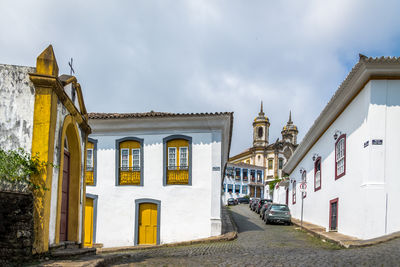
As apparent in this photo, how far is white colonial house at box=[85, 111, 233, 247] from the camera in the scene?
1702 centimetres

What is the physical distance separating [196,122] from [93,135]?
15.5 ft

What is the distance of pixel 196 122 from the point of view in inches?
683

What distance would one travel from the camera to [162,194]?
17484mm

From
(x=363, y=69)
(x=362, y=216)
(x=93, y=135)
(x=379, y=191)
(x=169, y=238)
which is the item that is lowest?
(x=169, y=238)

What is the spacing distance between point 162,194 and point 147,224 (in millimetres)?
1430

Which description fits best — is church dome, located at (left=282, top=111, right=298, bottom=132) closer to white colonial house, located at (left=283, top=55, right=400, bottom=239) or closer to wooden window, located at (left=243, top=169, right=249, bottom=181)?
wooden window, located at (left=243, top=169, right=249, bottom=181)

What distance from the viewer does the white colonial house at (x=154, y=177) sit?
17.0 metres

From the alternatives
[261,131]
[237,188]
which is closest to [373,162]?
[237,188]

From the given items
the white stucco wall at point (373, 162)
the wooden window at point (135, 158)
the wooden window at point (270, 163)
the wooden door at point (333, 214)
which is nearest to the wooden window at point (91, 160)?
the wooden window at point (135, 158)

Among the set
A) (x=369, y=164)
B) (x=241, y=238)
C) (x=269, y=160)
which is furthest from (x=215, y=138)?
(x=269, y=160)

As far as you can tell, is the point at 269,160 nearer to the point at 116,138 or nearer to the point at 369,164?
the point at 116,138

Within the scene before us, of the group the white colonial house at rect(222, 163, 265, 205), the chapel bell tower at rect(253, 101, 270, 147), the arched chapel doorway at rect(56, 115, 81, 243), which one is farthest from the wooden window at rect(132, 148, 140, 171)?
the chapel bell tower at rect(253, 101, 270, 147)

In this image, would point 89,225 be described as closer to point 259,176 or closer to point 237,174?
point 237,174

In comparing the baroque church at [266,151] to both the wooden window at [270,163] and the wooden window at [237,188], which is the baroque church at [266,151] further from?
the wooden window at [237,188]
